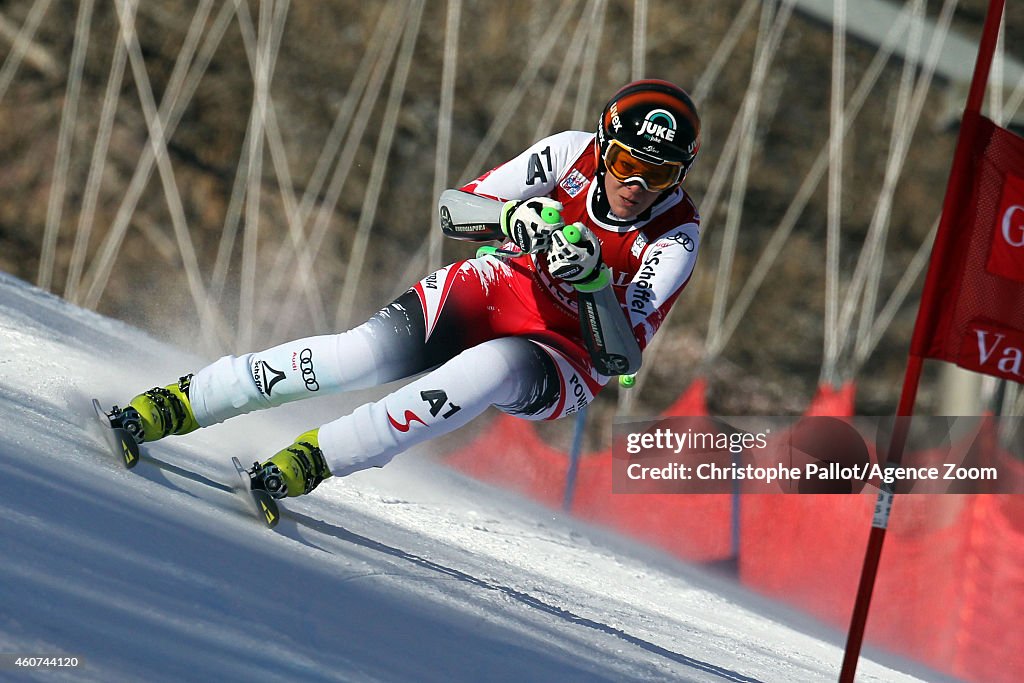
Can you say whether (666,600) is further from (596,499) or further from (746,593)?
(596,499)

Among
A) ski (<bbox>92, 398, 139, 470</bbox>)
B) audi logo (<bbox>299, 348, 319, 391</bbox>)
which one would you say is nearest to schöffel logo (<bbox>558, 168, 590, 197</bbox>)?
audi logo (<bbox>299, 348, 319, 391</bbox>)

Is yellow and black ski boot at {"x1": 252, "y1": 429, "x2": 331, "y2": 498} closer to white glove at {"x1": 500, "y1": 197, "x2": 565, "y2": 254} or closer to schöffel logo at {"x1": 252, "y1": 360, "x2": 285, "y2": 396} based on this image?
schöffel logo at {"x1": 252, "y1": 360, "x2": 285, "y2": 396}

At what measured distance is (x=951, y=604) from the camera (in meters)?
6.29

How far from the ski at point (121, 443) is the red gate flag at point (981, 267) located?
8.06 ft

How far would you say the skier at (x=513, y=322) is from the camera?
3303mm

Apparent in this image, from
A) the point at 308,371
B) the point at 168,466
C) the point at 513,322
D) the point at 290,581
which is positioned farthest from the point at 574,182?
the point at 290,581

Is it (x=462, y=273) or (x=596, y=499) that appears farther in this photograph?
(x=596, y=499)

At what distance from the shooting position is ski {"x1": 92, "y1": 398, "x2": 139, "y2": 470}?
127 inches

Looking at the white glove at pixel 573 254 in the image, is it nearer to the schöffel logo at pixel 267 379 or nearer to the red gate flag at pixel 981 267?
the schöffel logo at pixel 267 379

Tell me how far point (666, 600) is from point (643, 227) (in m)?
1.75

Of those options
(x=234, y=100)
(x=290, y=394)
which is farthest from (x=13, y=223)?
(x=290, y=394)

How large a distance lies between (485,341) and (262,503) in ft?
2.94

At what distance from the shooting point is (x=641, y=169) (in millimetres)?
3457

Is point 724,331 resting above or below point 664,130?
above
